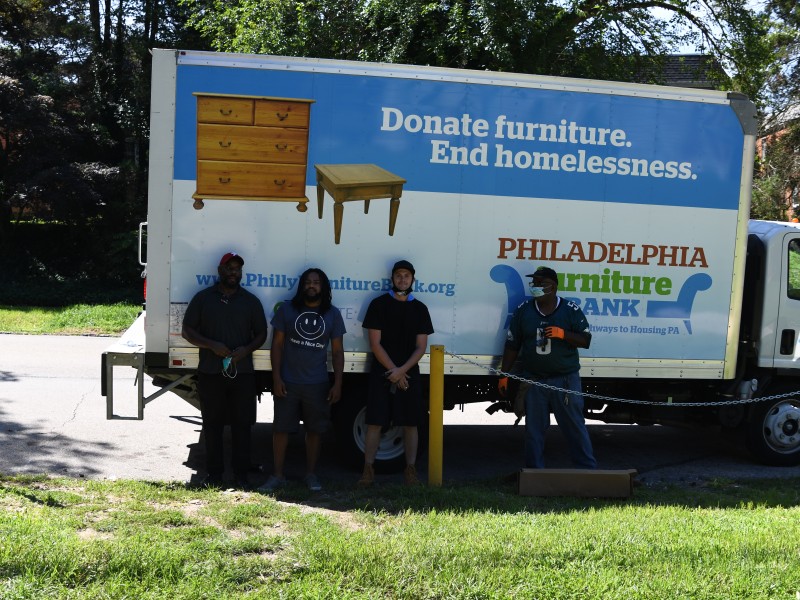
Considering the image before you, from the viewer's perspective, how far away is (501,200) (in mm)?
7363

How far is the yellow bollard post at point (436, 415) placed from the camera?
23.2 ft

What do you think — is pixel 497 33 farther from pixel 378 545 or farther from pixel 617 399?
pixel 378 545

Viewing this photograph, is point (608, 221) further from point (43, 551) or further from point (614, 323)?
point (43, 551)

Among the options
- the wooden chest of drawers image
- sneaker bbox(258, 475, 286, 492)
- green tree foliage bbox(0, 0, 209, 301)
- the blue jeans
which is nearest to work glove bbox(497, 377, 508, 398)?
the blue jeans

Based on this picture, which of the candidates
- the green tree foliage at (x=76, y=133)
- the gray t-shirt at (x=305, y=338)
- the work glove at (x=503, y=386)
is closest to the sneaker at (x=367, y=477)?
the gray t-shirt at (x=305, y=338)

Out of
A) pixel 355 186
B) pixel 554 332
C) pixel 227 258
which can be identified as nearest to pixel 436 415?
pixel 554 332

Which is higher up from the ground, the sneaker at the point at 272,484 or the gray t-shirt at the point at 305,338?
the gray t-shirt at the point at 305,338

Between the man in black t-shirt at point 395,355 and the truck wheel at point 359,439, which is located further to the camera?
the truck wheel at point 359,439

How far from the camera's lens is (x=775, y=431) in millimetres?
8367

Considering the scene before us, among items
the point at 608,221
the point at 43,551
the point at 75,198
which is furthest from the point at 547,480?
the point at 75,198

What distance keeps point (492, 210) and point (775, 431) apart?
3.60 m

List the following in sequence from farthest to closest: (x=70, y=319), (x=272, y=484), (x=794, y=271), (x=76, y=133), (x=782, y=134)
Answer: (x=782, y=134)
(x=76, y=133)
(x=70, y=319)
(x=794, y=271)
(x=272, y=484)

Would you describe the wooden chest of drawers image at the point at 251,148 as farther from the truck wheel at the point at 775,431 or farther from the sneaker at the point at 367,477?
the truck wheel at the point at 775,431

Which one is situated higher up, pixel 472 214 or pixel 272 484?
pixel 472 214
